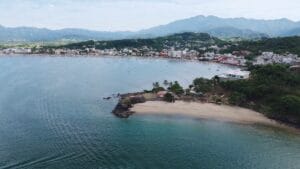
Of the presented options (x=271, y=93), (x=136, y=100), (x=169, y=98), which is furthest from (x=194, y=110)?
(x=271, y=93)

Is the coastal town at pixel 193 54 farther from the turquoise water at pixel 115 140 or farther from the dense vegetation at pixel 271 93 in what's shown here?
the turquoise water at pixel 115 140

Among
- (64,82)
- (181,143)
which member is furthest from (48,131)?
(64,82)

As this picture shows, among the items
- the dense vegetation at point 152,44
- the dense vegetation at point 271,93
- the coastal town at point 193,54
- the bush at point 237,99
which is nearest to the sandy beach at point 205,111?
the bush at point 237,99

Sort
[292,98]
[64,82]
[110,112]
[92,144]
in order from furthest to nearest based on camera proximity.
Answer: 1. [64,82]
2. [110,112]
3. [292,98]
4. [92,144]

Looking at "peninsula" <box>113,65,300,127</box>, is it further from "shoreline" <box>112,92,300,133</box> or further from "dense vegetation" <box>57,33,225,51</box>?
"dense vegetation" <box>57,33,225,51</box>

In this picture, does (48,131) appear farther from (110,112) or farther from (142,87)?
(142,87)

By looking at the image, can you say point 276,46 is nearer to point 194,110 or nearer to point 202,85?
point 202,85
